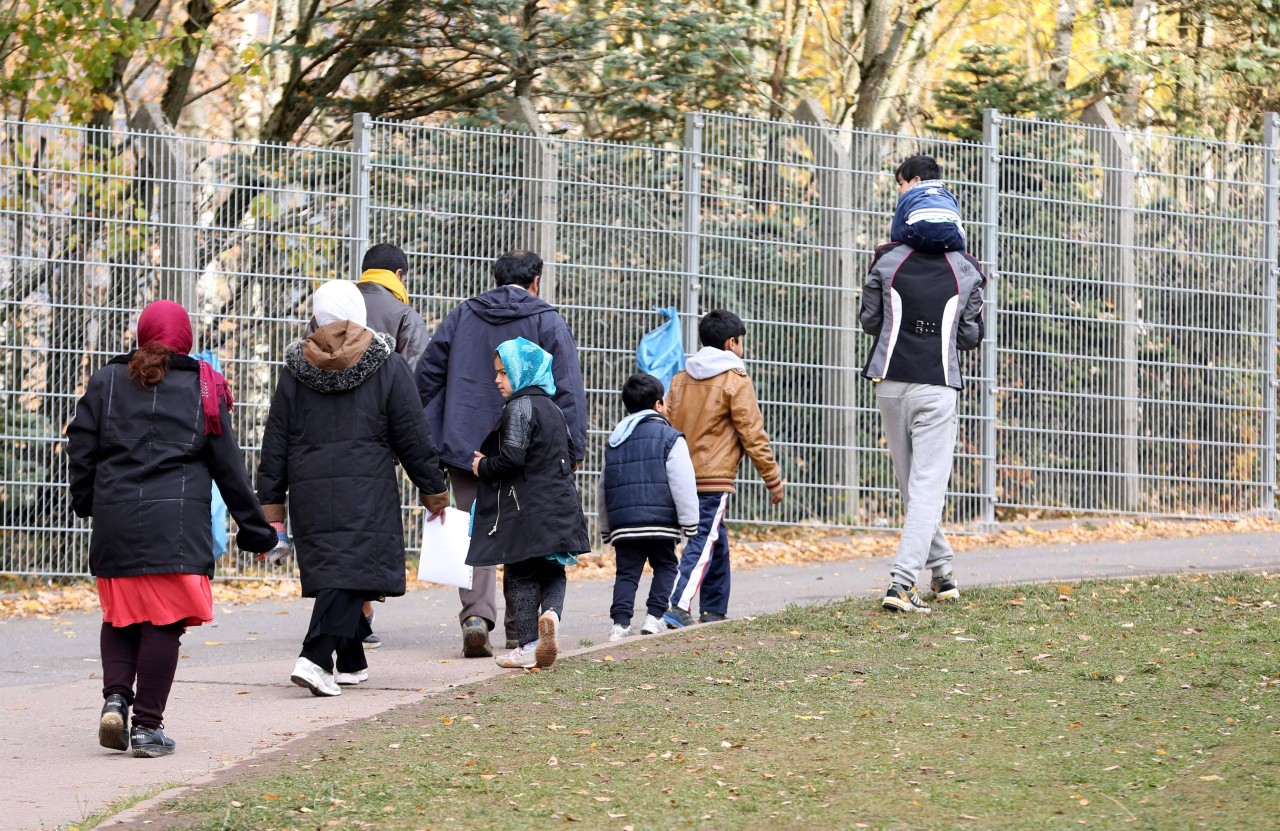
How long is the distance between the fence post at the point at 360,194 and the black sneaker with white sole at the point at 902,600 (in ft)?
15.1

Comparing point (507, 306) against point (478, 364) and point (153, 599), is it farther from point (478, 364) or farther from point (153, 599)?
point (153, 599)

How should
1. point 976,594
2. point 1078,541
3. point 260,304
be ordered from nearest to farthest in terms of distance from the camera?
point 976,594 → point 260,304 → point 1078,541

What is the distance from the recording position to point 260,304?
1152cm

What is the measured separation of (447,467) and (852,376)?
4.94 meters

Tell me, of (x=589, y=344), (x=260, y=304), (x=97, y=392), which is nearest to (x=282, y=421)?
(x=97, y=392)

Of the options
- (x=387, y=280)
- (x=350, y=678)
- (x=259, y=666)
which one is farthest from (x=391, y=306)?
(x=350, y=678)

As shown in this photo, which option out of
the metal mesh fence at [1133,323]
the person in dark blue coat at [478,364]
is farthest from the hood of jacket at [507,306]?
the metal mesh fence at [1133,323]

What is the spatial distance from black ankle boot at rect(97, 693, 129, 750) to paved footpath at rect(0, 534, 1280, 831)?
0.06m

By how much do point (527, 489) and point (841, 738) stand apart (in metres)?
2.21

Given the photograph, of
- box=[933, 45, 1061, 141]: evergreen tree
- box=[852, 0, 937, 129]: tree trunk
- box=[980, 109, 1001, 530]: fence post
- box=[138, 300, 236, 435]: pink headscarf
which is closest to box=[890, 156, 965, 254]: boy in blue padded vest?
box=[138, 300, 236, 435]: pink headscarf

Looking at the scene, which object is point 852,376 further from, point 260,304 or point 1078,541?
point 260,304

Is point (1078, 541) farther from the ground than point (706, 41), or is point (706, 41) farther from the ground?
point (706, 41)

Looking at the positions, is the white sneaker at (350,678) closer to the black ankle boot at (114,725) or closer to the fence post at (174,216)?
the black ankle boot at (114,725)

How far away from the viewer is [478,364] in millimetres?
8703
